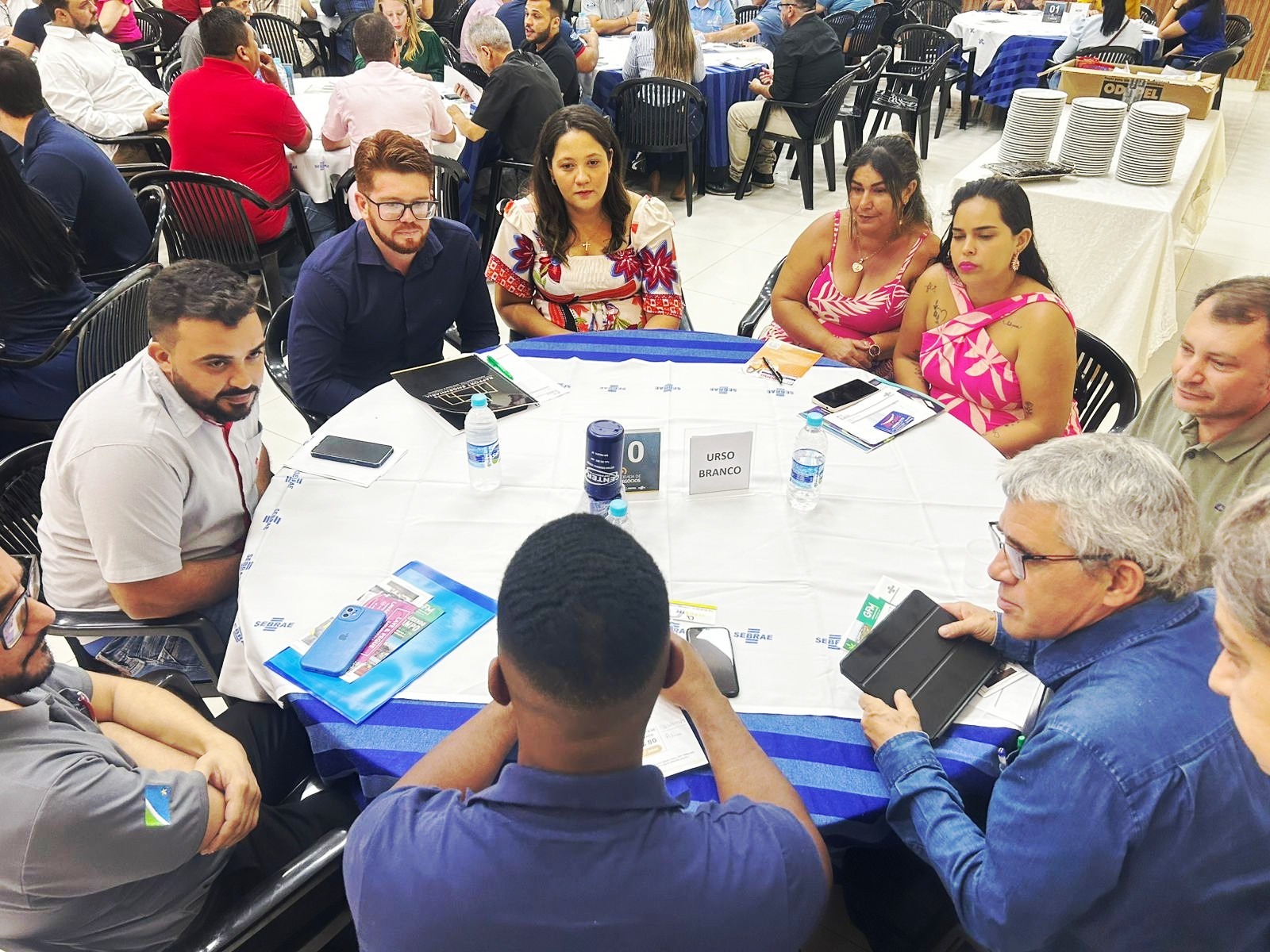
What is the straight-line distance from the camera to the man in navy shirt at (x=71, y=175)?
304 centimetres

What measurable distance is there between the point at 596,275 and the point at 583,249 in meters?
0.10

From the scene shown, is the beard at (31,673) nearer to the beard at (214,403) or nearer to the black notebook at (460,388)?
the beard at (214,403)

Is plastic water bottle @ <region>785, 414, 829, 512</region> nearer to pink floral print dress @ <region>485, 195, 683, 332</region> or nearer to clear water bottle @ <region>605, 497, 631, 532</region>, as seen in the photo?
clear water bottle @ <region>605, 497, 631, 532</region>

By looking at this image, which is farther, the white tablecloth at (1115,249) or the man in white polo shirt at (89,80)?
the man in white polo shirt at (89,80)

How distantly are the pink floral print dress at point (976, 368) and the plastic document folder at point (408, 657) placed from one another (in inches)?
59.6

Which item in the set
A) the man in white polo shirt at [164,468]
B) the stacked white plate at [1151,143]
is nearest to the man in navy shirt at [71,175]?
the man in white polo shirt at [164,468]

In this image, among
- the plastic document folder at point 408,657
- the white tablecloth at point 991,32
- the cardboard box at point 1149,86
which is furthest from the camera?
the white tablecloth at point 991,32

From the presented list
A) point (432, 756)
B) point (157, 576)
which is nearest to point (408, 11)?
point (157, 576)

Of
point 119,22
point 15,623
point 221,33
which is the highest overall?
point 221,33

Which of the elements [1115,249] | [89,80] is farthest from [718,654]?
[89,80]

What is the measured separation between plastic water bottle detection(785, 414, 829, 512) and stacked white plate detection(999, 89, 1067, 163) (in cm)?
297

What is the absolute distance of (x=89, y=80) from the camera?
455 cm

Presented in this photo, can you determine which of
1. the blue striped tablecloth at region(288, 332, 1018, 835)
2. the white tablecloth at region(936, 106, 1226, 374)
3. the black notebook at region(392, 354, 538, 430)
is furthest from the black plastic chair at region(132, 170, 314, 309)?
the white tablecloth at region(936, 106, 1226, 374)

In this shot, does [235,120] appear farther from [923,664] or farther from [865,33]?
[865,33]
